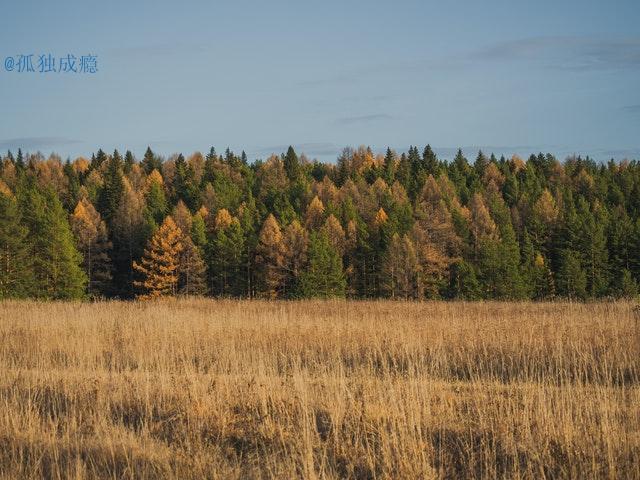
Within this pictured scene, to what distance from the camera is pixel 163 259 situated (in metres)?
52.4

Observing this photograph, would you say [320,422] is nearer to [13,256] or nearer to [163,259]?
[13,256]

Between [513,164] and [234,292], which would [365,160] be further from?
[234,292]

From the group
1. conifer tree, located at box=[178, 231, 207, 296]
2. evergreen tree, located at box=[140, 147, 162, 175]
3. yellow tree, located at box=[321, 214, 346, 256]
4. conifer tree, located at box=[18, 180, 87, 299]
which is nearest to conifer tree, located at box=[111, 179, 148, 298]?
conifer tree, located at box=[178, 231, 207, 296]

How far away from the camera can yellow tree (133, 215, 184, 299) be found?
52.4m

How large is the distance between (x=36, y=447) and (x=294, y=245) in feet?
156

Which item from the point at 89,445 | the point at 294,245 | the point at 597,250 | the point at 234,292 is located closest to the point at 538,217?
the point at 597,250

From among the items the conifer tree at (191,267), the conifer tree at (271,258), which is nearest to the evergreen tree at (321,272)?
the conifer tree at (271,258)

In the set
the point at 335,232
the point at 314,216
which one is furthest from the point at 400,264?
the point at 314,216

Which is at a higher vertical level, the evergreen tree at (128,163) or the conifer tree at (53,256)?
the evergreen tree at (128,163)

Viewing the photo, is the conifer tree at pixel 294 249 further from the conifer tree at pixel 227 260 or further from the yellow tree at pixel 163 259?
the yellow tree at pixel 163 259

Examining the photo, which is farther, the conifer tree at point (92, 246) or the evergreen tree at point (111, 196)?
the evergreen tree at point (111, 196)

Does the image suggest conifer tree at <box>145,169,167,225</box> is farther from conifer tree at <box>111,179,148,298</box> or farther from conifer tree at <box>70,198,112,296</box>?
conifer tree at <box>70,198,112,296</box>

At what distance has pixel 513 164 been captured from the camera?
114000mm

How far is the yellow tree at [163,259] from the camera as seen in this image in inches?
2062
